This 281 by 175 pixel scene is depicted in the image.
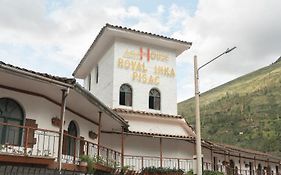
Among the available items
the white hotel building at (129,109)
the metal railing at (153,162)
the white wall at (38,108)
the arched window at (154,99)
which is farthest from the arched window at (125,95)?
the white wall at (38,108)

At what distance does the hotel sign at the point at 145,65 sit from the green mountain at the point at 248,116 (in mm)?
39772

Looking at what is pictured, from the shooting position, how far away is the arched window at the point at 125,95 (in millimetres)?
26391

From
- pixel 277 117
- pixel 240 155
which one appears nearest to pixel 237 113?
pixel 277 117

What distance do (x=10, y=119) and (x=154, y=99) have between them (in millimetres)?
12996

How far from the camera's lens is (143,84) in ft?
89.0

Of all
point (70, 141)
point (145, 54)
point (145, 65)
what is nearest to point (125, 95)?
point (145, 65)

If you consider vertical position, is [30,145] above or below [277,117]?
below

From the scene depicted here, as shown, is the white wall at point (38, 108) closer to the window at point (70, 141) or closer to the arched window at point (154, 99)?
the window at point (70, 141)

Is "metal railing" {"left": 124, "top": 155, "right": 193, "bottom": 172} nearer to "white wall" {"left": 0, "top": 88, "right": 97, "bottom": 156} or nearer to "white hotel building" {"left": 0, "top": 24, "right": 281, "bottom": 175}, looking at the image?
"white hotel building" {"left": 0, "top": 24, "right": 281, "bottom": 175}

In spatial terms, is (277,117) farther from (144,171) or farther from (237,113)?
(144,171)

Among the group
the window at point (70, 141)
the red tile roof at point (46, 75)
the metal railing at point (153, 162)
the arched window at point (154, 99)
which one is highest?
the arched window at point (154, 99)

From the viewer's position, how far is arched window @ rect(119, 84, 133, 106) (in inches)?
1039

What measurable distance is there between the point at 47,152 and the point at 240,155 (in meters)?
21.7

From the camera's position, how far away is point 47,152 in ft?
54.0
